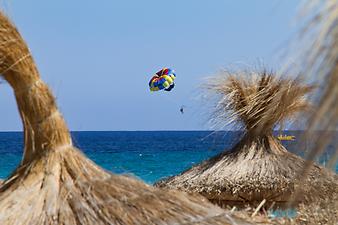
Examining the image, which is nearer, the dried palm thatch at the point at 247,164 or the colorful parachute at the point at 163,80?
the dried palm thatch at the point at 247,164

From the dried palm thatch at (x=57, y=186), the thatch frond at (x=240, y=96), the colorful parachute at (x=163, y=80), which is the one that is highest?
the colorful parachute at (x=163, y=80)

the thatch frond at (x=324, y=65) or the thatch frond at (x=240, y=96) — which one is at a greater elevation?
the thatch frond at (x=240, y=96)

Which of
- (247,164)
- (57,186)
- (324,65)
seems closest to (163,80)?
(247,164)

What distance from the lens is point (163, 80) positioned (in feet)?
38.5

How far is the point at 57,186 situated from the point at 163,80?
900 cm

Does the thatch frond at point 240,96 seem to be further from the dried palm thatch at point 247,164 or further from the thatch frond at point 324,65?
the thatch frond at point 324,65

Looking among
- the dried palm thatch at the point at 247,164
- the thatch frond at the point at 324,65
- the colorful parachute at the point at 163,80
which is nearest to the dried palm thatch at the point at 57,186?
the thatch frond at the point at 324,65

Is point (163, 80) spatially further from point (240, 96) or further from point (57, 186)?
point (57, 186)

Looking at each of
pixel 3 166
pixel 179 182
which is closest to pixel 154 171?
pixel 3 166

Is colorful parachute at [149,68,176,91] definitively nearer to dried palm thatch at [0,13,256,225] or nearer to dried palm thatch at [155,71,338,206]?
dried palm thatch at [155,71,338,206]

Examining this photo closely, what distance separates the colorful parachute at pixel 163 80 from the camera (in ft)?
38.4

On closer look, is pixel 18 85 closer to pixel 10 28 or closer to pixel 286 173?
pixel 10 28

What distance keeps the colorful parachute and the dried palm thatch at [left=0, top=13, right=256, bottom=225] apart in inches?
345

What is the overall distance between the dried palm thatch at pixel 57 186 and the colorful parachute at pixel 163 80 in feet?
28.7
